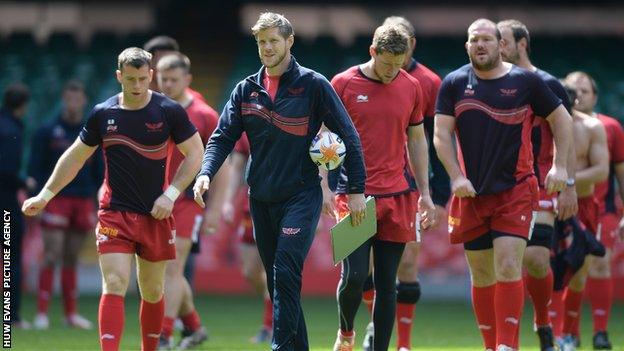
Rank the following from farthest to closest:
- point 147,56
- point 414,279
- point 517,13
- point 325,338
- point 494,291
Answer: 1. point 517,13
2. point 325,338
3. point 414,279
4. point 494,291
5. point 147,56

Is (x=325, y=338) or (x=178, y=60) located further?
(x=325, y=338)

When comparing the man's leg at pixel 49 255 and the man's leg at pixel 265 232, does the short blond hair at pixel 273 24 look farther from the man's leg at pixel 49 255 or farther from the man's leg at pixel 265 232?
the man's leg at pixel 49 255

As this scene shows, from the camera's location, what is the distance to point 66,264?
605 inches

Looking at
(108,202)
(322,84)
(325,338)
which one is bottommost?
(325,338)

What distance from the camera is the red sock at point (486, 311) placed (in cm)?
1011

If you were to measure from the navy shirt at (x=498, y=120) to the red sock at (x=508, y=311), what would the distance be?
0.74 metres

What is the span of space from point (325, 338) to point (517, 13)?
53.4ft

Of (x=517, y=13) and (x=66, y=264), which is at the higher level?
(x=517, y=13)

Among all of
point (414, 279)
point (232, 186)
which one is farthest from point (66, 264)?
point (414, 279)

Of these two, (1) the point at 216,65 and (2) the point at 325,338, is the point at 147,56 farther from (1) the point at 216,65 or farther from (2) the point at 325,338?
(1) the point at 216,65

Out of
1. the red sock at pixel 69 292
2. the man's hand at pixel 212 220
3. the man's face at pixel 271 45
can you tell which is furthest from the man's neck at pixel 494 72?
the red sock at pixel 69 292

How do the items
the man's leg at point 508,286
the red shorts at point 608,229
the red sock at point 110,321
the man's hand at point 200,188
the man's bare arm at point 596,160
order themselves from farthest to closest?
the red shorts at point 608,229, the man's bare arm at point 596,160, the man's leg at point 508,286, the red sock at point 110,321, the man's hand at point 200,188

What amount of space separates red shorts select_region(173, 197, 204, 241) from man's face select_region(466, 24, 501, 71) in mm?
3242

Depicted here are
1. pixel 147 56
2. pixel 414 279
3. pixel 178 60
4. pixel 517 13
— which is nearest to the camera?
pixel 147 56
